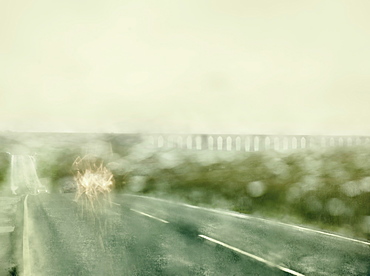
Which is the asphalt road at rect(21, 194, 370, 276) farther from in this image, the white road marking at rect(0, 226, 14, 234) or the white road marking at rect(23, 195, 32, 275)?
the white road marking at rect(0, 226, 14, 234)

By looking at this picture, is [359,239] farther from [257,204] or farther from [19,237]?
[19,237]

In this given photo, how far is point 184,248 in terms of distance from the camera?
8.82 m

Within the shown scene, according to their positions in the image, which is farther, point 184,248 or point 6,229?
point 6,229

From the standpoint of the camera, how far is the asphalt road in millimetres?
7168

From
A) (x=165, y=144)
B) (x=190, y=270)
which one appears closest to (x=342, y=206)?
(x=190, y=270)

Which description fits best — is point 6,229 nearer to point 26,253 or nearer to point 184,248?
point 26,253

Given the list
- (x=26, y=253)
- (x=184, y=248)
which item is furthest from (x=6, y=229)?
(x=184, y=248)

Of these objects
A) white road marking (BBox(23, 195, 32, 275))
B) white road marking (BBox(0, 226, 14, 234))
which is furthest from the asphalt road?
white road marking (BBox(0, 226, 14, 234))

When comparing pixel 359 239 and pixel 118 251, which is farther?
pixel 359 239

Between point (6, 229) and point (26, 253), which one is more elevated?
point (26, 253)

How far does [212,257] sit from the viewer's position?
313 inches

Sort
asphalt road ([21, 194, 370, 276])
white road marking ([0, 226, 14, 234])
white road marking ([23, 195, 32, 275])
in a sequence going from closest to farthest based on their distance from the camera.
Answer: asphalt road ([21, 194, 370, 276]), white road marking ([23, 195, 32, 275]), white road marking ([0, 226, 14, 234])

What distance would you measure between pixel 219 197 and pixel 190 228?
28.5 ft

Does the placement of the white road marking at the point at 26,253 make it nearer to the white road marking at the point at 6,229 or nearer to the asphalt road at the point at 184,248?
the asphalt road at the point at 184,248
